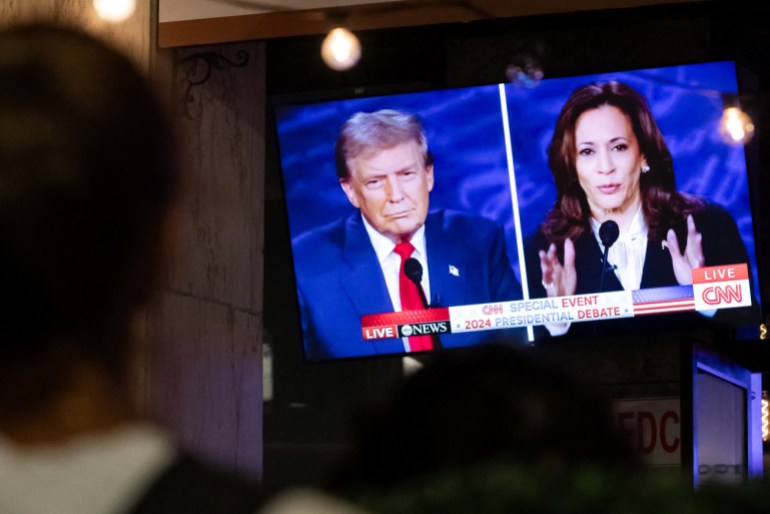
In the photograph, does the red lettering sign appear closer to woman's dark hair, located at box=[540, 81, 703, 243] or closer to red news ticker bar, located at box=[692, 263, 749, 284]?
red news ticker bar, located at box=[692, 263, 749, 284]

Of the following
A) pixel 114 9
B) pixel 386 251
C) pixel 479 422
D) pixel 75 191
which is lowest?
pixel 479 422

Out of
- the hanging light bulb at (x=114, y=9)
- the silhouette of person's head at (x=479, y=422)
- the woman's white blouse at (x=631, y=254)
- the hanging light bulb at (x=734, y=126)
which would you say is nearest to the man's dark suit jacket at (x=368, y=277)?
the woman's white blouse at (x=631, y=254)

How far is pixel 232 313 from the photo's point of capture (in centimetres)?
478

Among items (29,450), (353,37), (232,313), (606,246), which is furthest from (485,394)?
(606,246)

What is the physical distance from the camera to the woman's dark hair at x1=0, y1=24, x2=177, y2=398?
0.70 metres

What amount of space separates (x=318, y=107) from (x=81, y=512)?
4.82m

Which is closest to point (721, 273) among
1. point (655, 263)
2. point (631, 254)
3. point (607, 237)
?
point (655, 263)

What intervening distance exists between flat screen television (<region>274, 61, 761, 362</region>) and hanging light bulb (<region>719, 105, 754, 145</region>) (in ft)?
0.10

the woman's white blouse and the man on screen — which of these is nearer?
the woman's white blouse

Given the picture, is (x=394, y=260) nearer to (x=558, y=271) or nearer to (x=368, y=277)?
(x=368, y=277)

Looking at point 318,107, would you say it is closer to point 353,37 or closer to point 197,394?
point 353,37

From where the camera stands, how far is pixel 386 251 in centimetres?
544

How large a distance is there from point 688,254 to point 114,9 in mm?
2413

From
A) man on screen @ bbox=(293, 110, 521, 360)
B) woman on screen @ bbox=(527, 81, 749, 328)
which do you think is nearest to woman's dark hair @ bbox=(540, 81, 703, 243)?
woman on screen @ bbox=(527, 81, 749, 328)
